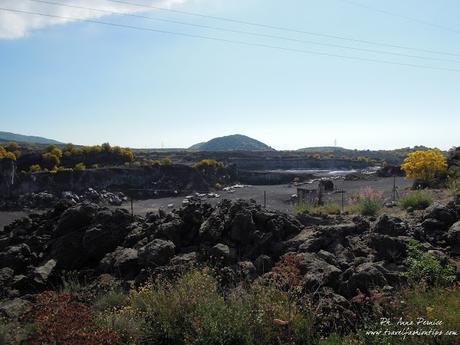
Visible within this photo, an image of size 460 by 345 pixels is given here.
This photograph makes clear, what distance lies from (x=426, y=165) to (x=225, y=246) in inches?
755

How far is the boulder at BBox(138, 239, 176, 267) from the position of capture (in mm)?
8531

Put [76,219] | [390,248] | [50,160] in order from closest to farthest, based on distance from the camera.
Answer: [390,248], [76,219], [50,160]

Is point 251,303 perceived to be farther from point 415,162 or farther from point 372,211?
point 415,162

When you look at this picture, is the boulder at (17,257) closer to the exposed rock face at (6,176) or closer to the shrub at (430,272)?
the shrub at (430,272)

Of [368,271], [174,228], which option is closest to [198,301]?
[368,271]

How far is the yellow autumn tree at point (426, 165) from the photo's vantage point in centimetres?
2420

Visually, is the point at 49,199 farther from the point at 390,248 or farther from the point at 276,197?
the point at 390,248

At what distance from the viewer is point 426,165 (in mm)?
24328

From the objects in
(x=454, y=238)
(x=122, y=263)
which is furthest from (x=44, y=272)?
(x=454, y=238)

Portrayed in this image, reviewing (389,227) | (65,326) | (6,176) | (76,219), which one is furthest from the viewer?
(6,176)

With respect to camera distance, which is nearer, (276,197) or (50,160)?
(276,197)

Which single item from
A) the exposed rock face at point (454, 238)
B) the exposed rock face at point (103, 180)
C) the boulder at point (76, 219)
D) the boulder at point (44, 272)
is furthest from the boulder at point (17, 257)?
the exposed rock face at point (103, 180)

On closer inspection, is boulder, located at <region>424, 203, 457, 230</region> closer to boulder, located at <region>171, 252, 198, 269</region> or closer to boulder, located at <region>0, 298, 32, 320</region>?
boulder, located at <region>171, 252, 198, 269</region>

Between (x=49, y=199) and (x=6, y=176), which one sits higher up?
(x=6, y=176)
